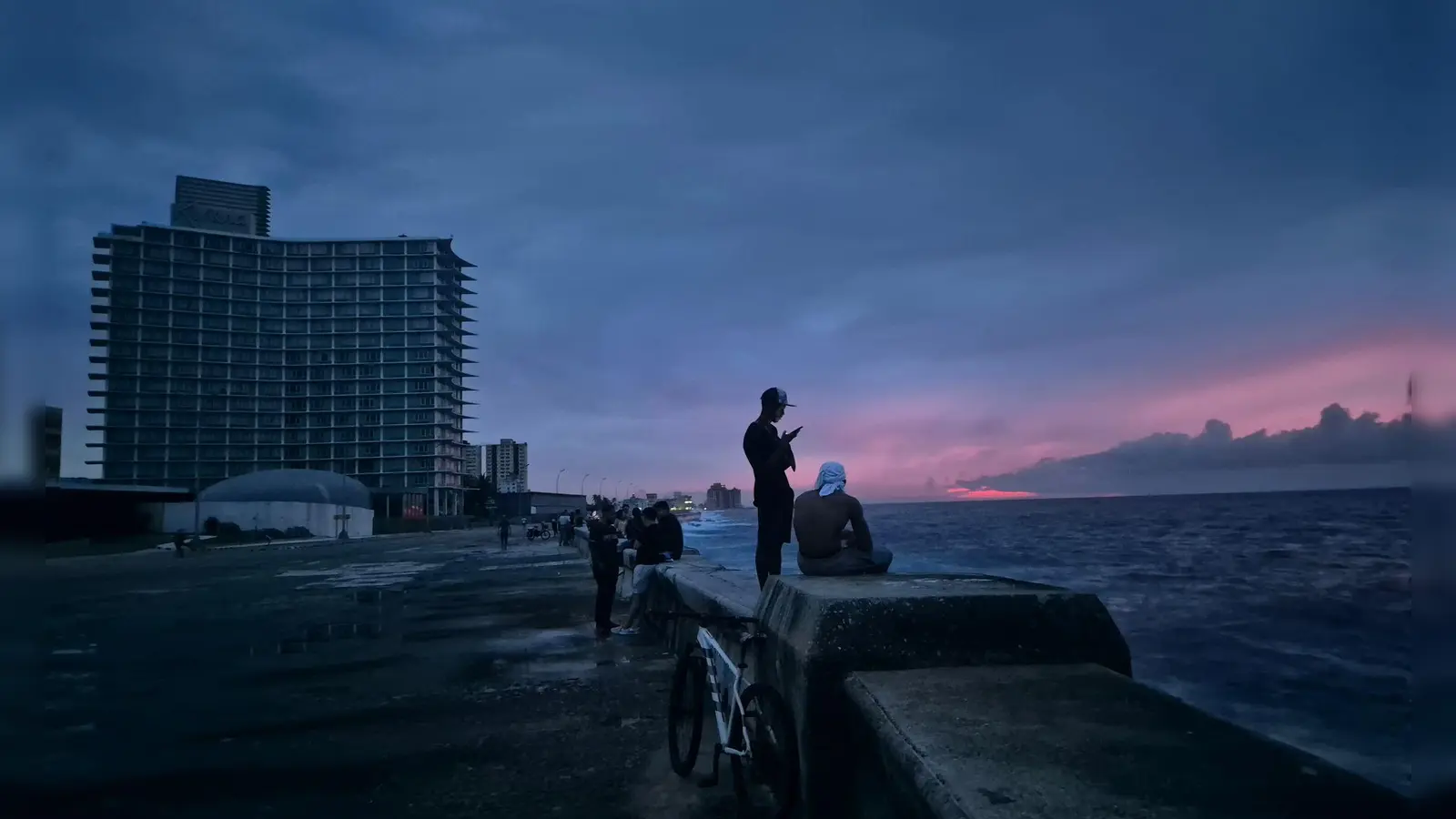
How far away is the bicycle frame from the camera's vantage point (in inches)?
182

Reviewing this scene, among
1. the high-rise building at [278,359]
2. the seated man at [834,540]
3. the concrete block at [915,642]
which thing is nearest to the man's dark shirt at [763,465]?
the seated man at [834,540]

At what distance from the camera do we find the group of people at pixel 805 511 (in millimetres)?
5551

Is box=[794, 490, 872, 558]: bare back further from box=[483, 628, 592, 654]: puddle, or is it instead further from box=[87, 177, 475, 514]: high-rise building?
box=[87, 177, 475, 514]: high-rise building

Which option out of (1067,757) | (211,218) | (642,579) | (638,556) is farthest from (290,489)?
(1067,757)

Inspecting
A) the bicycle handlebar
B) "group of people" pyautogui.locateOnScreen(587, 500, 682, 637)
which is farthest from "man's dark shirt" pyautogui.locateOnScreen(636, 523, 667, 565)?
the bicycle handlebar

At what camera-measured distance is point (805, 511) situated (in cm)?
566

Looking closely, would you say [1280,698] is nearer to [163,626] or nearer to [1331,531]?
[163,626]

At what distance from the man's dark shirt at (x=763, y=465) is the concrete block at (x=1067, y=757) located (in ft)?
10.6

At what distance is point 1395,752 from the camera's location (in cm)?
1120

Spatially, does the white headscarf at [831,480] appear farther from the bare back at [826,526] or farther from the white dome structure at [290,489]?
the white dome structure at [290,489]

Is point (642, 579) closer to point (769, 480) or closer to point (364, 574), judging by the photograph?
point (769, 480)

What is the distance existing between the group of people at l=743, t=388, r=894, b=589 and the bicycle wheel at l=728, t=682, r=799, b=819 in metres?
0.71

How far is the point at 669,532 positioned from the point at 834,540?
6.24m

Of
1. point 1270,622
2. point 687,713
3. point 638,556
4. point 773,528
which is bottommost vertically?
point 1270,622
